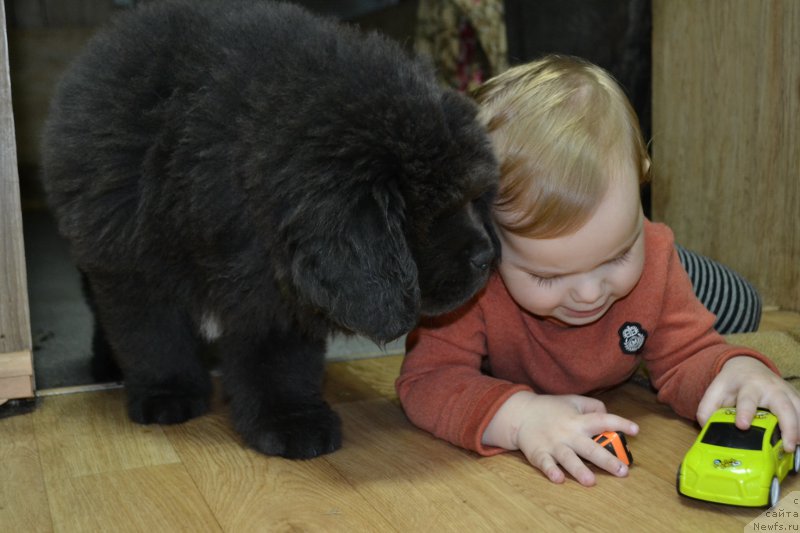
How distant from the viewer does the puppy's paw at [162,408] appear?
5.07 feet

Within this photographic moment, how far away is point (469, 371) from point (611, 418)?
277 mm

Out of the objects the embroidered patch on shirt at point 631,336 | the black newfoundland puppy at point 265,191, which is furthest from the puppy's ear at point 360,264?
the embroidered patch on shirt at point 631,336

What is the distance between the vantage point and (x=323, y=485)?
1.26 metres

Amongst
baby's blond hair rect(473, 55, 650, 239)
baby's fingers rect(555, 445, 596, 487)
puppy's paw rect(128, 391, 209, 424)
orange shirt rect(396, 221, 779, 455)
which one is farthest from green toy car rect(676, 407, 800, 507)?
puppy's paw rect(128, 391, 209, 424)

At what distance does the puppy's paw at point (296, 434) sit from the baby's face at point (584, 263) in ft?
1.26

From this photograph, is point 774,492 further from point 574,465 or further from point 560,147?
point 560,147

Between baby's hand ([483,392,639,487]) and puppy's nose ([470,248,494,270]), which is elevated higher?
puppy's nose ([470,248,494,270])

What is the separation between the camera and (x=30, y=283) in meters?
3.08

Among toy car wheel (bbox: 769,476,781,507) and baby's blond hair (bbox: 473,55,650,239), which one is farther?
baby's blond hair (bbox: 473,55,650,239)

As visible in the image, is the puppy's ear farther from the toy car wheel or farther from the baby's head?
the toy car wheel

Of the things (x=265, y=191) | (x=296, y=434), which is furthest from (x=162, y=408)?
(x=265, y=191)

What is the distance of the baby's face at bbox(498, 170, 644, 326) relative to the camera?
1.30 metres

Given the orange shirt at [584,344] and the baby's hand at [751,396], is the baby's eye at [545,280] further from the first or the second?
the baby's hand at [751,396]

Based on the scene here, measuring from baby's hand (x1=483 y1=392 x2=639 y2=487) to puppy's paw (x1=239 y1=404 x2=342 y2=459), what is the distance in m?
0.26
